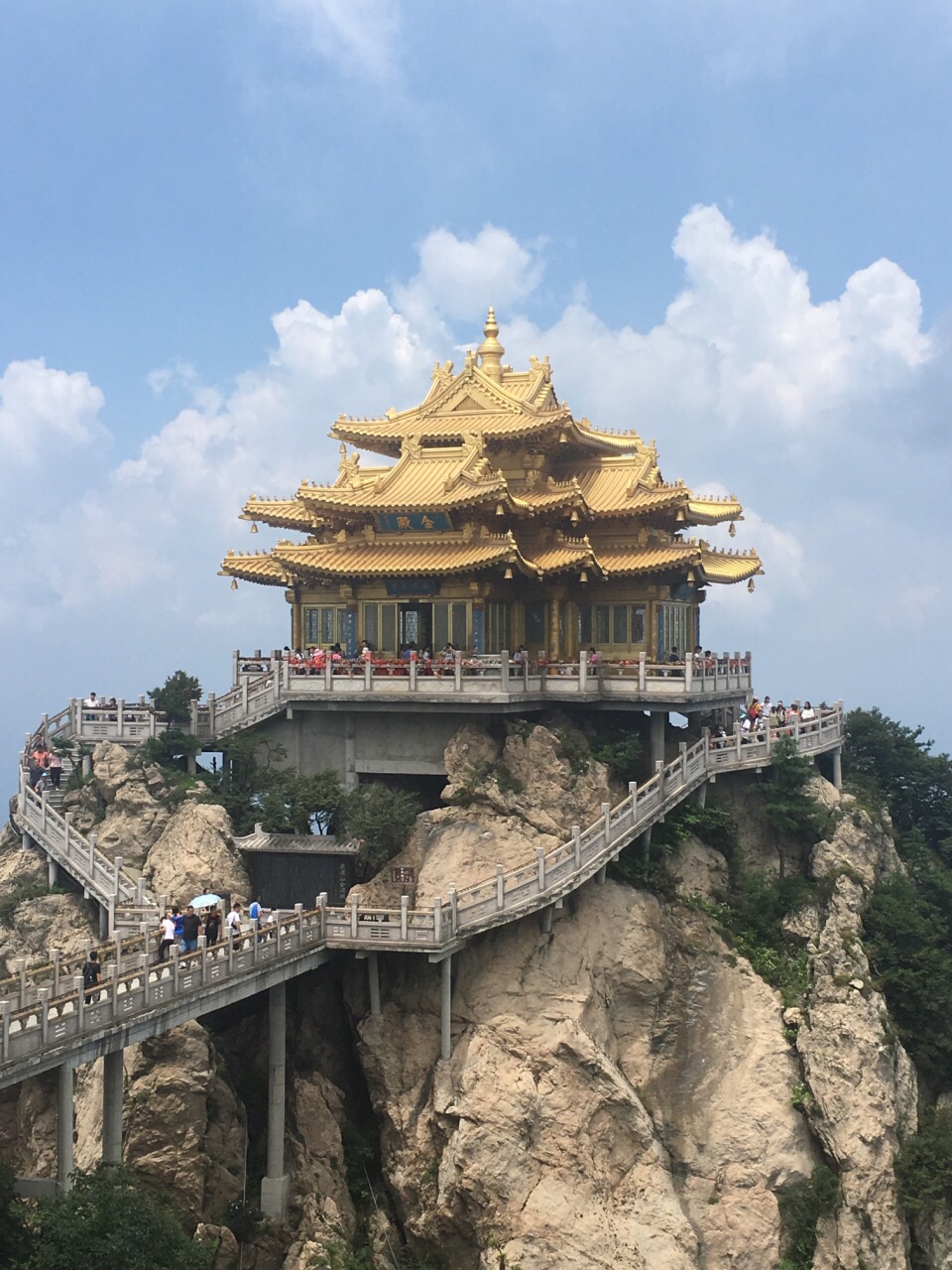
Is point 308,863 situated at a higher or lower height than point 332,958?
higher

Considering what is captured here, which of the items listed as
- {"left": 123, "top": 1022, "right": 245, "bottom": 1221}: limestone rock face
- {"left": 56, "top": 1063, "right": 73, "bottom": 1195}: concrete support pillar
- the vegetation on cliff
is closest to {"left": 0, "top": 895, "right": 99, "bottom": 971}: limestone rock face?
{"left": 123, "top": 1022, "right": 245, "bottom": 1221}: limestone rock face

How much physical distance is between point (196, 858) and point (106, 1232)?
12.2 meters

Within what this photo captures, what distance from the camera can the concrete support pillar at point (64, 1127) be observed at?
21.7 metres

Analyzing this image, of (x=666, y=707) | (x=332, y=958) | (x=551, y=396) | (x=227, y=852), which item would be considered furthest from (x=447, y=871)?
(x=551, y=396)

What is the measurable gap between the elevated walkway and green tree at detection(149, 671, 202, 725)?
3791 millimetres

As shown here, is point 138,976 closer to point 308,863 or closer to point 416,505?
point 308,863

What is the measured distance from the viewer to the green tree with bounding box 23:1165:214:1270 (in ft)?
64.3

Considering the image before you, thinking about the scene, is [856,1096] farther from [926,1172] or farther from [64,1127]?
[64,1127]

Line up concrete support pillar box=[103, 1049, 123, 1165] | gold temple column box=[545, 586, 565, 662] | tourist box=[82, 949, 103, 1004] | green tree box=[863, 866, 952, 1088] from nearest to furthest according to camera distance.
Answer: tourist box=[82, 949, 103, 1004] < concrete support pillar box=[103, 1049, 123, 1165] < green tree box=[863, 866, 952, 1088] < gold temple column box=[545, 586, 565, 662]

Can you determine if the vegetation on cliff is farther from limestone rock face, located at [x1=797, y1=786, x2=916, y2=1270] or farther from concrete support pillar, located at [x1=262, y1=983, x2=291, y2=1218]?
limestone rock face, located at [x1=797, y1=786, x2=916, y2=1270]

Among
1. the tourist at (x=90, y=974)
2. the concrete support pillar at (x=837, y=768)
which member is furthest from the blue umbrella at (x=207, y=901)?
the concrete support pillar at (x=837, y=768)

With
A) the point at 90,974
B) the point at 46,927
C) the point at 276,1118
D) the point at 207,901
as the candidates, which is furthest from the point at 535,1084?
the point at 46,927

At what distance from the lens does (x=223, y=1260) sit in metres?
25.7

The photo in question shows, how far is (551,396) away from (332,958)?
18.6m
